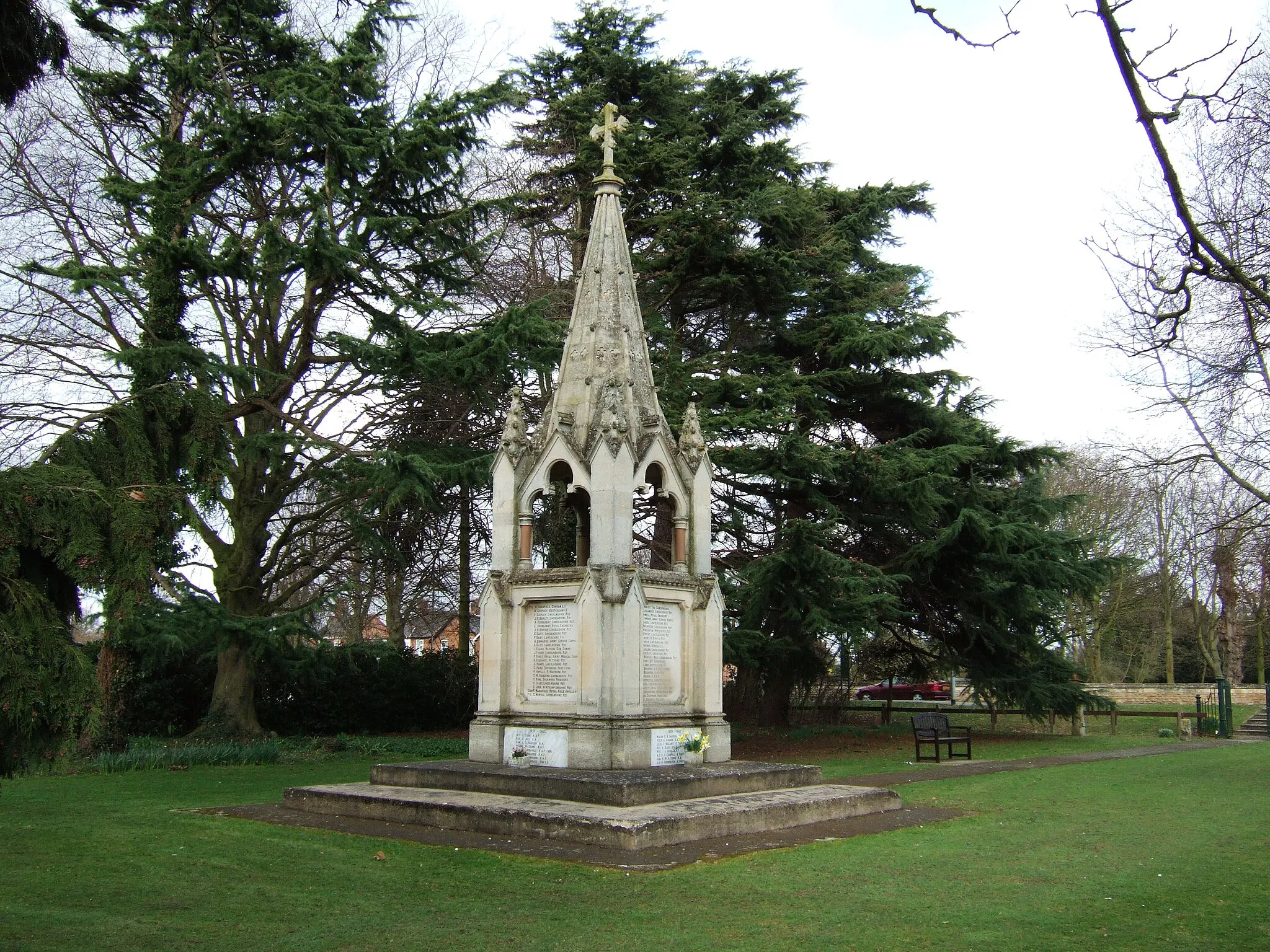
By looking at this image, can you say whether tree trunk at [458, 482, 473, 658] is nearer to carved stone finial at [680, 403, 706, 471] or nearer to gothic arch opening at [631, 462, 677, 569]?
gothic arch opening at [631, 462, 677, 569]

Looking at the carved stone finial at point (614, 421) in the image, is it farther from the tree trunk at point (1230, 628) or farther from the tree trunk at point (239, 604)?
the tree trunk at point (1230, 628)

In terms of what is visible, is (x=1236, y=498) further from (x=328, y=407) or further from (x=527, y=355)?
(x=328, y=407)

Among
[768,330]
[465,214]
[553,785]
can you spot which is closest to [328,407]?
[465,214]

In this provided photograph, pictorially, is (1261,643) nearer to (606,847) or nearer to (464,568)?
(464,568)

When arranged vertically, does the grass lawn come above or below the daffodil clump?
below

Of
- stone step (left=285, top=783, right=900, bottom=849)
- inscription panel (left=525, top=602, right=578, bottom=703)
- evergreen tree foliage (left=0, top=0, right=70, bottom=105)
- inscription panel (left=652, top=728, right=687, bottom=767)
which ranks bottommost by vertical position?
stone step (left=285, top=783, right=900, bottom=849)

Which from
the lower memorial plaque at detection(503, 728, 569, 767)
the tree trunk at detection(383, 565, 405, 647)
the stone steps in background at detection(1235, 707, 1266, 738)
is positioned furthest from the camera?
the stone steps in background at detection(1235, 707, 1266, 738)

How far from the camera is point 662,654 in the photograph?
40.3 ft

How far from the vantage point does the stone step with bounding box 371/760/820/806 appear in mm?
10258

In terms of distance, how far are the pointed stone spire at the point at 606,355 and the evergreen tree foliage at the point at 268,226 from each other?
5.25 meters

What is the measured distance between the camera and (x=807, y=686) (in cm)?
2608

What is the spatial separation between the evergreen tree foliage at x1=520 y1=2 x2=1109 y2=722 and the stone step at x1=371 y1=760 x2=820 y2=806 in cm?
849

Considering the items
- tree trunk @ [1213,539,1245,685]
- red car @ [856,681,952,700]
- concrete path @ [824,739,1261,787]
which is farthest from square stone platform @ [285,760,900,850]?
red car @ [856,681,952,700]

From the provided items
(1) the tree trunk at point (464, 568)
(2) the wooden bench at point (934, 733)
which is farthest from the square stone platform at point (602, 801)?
(1) the tree trunk at point (464, 568)
